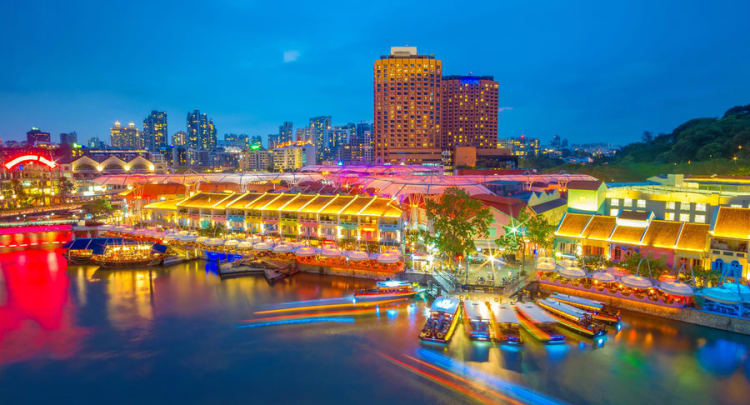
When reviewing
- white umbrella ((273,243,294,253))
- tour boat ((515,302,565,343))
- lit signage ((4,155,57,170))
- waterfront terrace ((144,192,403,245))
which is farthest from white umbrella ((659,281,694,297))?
lit signage ((4,155,57,170))

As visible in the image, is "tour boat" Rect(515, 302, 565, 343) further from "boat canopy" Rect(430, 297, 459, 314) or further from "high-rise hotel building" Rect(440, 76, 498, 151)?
"high-rise hotel building" Rect(440, 76, 498, 151)

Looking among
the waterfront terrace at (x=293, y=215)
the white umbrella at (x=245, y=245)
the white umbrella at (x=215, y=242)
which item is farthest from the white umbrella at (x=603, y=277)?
the white umbrella at (x=215, y=242)

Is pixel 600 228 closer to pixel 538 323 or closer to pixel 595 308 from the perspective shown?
pixel 595 308

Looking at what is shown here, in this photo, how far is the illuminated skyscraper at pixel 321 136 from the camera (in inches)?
6939

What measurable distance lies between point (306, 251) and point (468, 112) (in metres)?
87.9

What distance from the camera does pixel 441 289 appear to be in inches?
837

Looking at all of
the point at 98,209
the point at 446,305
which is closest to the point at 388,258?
the point at 446,305

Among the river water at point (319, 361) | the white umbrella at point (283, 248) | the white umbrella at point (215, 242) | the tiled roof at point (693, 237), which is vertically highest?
the tiled roof at point (693, 237)

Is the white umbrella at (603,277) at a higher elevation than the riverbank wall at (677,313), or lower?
higher

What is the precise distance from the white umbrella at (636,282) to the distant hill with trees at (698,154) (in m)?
32.0

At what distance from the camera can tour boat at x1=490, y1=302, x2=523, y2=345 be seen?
16.1 meters

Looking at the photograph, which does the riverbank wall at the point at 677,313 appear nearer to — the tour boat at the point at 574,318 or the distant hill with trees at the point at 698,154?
the tour boat at the point at 574,318

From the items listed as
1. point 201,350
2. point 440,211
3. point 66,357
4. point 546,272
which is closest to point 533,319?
point 546,272

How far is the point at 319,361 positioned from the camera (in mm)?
15312
